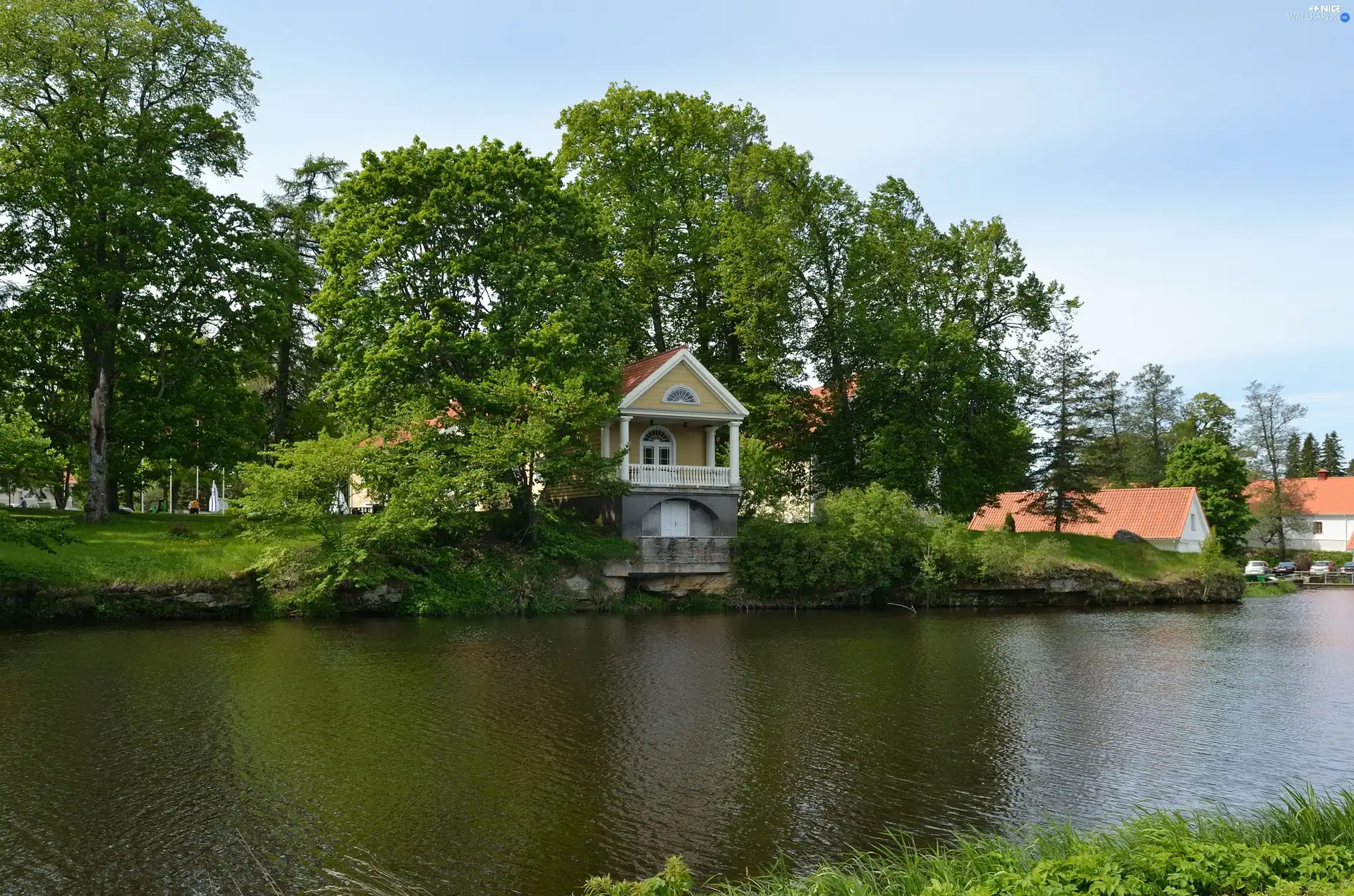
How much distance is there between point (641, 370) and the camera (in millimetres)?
37344

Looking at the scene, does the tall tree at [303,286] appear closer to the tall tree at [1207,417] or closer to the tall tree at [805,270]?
the tall tree at [805,270]

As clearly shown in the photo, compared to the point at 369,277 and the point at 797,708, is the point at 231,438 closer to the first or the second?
the point at 369,277

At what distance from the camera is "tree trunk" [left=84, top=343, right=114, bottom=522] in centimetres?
3119

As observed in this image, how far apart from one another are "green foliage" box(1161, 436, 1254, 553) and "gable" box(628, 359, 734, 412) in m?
36.4

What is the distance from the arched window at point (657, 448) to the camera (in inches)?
1471

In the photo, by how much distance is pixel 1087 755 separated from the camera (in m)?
13.5

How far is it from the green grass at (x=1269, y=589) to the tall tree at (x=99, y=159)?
47565 mm

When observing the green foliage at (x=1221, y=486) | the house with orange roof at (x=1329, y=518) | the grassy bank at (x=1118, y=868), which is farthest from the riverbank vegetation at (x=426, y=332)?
the house with orange roof at (x=1329, y=518)

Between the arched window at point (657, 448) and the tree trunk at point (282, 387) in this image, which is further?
the tree trunk at point (282, 387)

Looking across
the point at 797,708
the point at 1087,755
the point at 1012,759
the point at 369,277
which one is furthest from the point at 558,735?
the point at 369,277

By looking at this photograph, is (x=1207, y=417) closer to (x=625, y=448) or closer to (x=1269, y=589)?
(x=1269, y=589)

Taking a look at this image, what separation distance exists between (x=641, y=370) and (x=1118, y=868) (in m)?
31.2

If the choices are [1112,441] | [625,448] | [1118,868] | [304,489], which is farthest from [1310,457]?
[1118,868]

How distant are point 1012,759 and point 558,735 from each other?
615 cm
